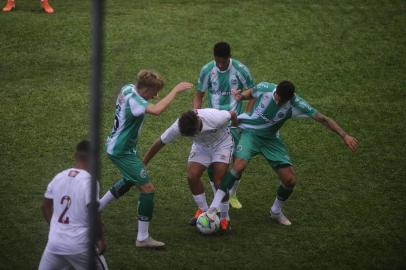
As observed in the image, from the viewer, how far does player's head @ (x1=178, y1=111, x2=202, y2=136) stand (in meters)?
7.13

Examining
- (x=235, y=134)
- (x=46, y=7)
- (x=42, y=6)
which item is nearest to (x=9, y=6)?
(x=42, y=6)

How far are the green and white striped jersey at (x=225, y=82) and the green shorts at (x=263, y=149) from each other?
30.2 inches

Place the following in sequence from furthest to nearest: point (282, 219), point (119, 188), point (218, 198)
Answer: point (282, 219) → point (218, 198) → point (119, 188)

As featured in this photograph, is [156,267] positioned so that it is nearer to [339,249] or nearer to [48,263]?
[48,263]

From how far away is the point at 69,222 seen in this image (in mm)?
5656

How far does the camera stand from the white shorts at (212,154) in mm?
7840

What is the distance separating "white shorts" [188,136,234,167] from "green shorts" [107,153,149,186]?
911 millimetres

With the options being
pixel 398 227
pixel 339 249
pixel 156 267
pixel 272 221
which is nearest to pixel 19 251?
pixel 156 267

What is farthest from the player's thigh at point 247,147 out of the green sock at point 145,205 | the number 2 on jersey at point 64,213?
the number 2 on jersey at point 64,213

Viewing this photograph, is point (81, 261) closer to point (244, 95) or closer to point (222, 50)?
point (244, 95)

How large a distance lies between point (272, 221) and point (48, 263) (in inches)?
135

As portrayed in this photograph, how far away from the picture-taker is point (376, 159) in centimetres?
995

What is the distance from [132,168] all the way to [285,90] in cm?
204

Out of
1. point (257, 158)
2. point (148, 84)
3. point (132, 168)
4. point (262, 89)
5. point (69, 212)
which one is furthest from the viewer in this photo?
point (257, 158)
